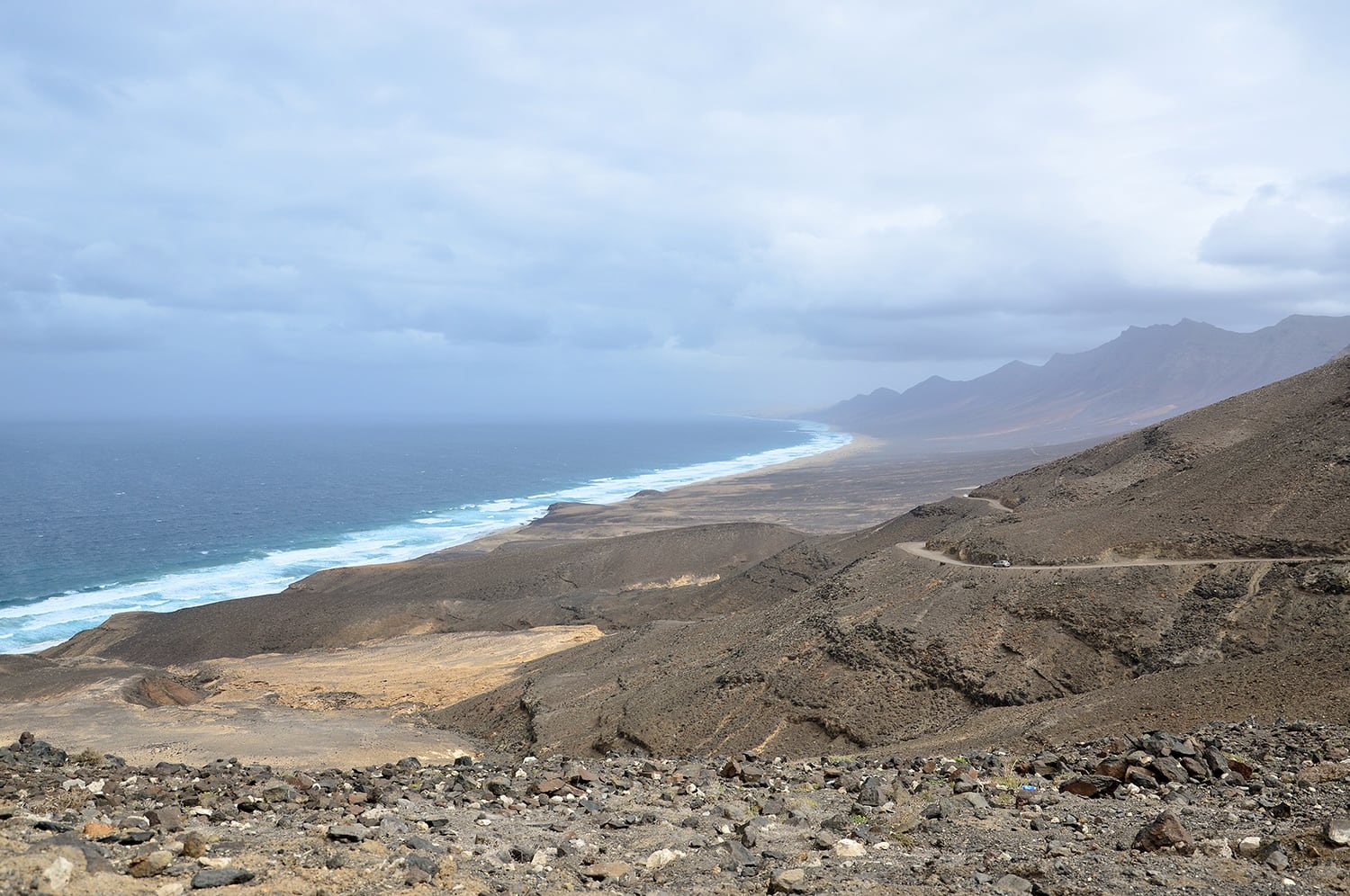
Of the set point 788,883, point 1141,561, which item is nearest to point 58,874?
point 788,883

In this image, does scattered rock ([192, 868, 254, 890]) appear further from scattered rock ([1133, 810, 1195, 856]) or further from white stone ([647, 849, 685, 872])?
scattered rock ([1133, 810, 1195, 856])

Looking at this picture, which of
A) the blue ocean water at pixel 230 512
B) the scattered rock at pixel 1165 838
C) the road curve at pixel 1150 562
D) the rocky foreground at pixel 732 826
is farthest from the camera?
the blue ocean water at pixel 230 512

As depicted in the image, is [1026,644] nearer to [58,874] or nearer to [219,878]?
[219,878]

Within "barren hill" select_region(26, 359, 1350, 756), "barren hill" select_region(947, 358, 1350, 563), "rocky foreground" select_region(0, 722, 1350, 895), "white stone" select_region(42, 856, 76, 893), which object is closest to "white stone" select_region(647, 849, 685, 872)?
"rocky foreground" select_region(0, 722, 1350, 895)

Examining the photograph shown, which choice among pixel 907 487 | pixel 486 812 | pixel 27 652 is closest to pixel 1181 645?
pixel 486 812

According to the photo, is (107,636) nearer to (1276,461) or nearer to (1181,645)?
(1181,645)

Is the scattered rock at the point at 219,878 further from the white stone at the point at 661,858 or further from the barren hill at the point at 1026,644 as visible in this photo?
the barren hill at the point at 1026,644

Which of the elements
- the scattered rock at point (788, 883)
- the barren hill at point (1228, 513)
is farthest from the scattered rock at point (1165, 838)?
the barren hill at point (1228, 513)
